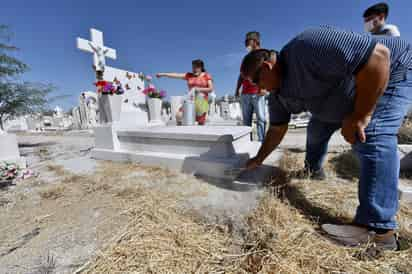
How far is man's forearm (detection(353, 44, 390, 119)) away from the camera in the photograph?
2.50ft

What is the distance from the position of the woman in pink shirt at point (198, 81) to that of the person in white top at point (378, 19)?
6.89 feet

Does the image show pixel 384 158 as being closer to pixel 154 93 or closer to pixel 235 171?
pixel 235 171

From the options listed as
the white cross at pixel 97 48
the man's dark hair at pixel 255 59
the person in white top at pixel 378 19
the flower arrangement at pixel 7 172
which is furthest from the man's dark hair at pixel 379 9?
the white cross at pixel 97 48

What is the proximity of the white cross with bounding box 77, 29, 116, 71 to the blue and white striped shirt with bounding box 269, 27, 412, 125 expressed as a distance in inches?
176

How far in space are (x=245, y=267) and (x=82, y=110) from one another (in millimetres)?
13713

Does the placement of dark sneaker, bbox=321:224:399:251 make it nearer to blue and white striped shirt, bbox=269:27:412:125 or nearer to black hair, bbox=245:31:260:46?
blue and white striped shirt, bbox=269:27:412:125

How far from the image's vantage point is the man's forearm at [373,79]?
76 centimetres

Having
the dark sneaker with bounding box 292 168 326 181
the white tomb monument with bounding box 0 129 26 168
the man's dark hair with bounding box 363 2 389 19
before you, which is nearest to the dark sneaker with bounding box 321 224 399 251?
the dark sneaker with bounding box 292 168 326 181

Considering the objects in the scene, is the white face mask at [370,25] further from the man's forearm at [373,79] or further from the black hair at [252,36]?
the man's forearm at [373,79]

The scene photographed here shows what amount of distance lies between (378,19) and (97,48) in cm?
514

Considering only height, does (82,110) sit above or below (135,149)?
above

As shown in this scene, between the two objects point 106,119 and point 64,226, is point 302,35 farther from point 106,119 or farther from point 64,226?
point 106,119

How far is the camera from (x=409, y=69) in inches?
35.1

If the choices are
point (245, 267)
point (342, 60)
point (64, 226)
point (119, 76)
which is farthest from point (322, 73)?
point (119, 76)
